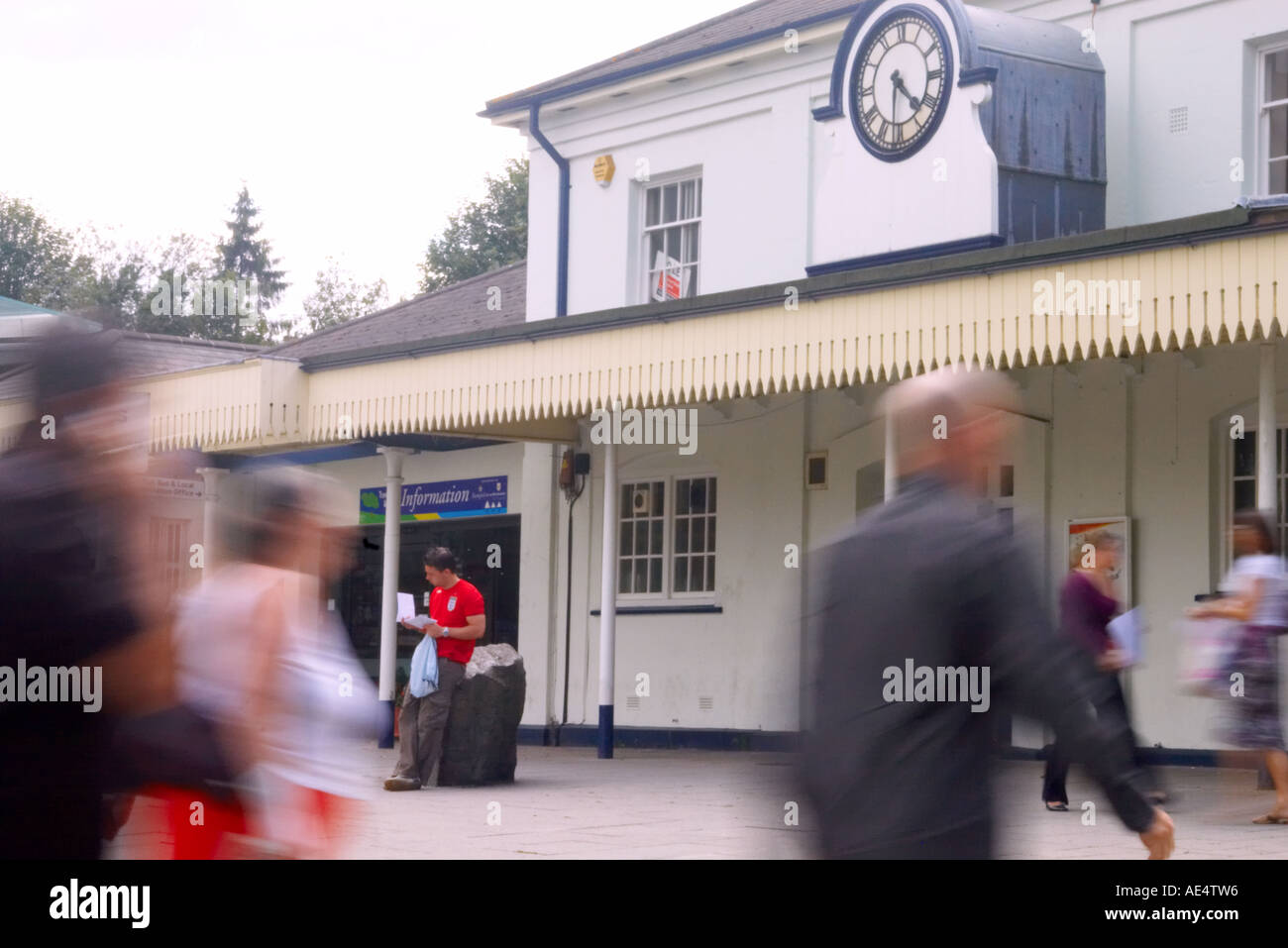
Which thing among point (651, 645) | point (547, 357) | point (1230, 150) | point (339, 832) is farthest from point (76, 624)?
point (651, 645)

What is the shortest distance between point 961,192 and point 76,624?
13.2 m

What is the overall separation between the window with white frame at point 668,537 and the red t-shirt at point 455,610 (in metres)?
5.82

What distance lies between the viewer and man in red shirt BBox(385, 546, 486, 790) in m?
12.8

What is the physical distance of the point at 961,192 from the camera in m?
15.8

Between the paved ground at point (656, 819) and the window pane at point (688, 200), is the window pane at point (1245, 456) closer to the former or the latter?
the paved ground at point (656, 819)

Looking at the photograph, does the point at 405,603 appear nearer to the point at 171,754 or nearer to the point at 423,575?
the point at 423,575

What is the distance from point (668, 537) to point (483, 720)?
6.17 metres

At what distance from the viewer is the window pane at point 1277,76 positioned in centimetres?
1516

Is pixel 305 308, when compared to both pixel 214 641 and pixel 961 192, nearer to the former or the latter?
pixel 961 192

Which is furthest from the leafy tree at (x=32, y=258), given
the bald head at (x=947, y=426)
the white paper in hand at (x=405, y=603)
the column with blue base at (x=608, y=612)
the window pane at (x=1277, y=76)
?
the bald head at (x=947, y=426)

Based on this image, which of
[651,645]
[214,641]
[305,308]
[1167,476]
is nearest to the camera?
[214,641]

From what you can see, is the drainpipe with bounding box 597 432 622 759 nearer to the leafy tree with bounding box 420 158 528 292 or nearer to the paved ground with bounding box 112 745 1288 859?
the paved ground with bounding box 112 745 1288 859

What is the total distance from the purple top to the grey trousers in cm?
455
